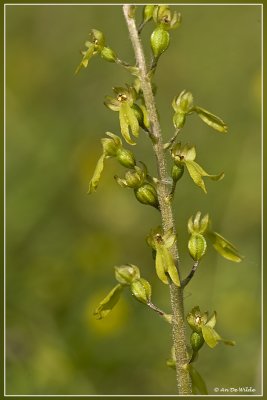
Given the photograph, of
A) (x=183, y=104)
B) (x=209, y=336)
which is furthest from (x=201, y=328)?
(x=183, y=104)

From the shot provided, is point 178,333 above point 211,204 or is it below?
above

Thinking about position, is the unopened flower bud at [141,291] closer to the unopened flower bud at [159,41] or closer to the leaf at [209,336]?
the leaf at [209,336]

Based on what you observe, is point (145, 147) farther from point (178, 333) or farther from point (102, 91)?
point (178, 333)

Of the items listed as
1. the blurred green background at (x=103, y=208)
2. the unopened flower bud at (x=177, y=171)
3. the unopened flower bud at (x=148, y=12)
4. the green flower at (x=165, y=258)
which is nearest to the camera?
the green flower at (x=165, y=258)

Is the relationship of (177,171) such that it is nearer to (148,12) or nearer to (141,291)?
(141,291)

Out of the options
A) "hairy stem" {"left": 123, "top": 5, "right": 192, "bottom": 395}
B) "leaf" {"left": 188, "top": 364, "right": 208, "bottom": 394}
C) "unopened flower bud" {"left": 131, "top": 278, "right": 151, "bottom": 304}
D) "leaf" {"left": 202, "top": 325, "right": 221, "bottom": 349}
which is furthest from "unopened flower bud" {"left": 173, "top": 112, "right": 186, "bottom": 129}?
"leaf" {"left": 188, "top": 364, "right": 208, "bottom": 394}

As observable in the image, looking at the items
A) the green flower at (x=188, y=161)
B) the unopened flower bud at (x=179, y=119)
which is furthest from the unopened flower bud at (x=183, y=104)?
the green flower at (x=188, y=161)

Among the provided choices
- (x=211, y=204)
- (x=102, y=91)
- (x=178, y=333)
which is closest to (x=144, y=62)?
(x=178, y=333)
